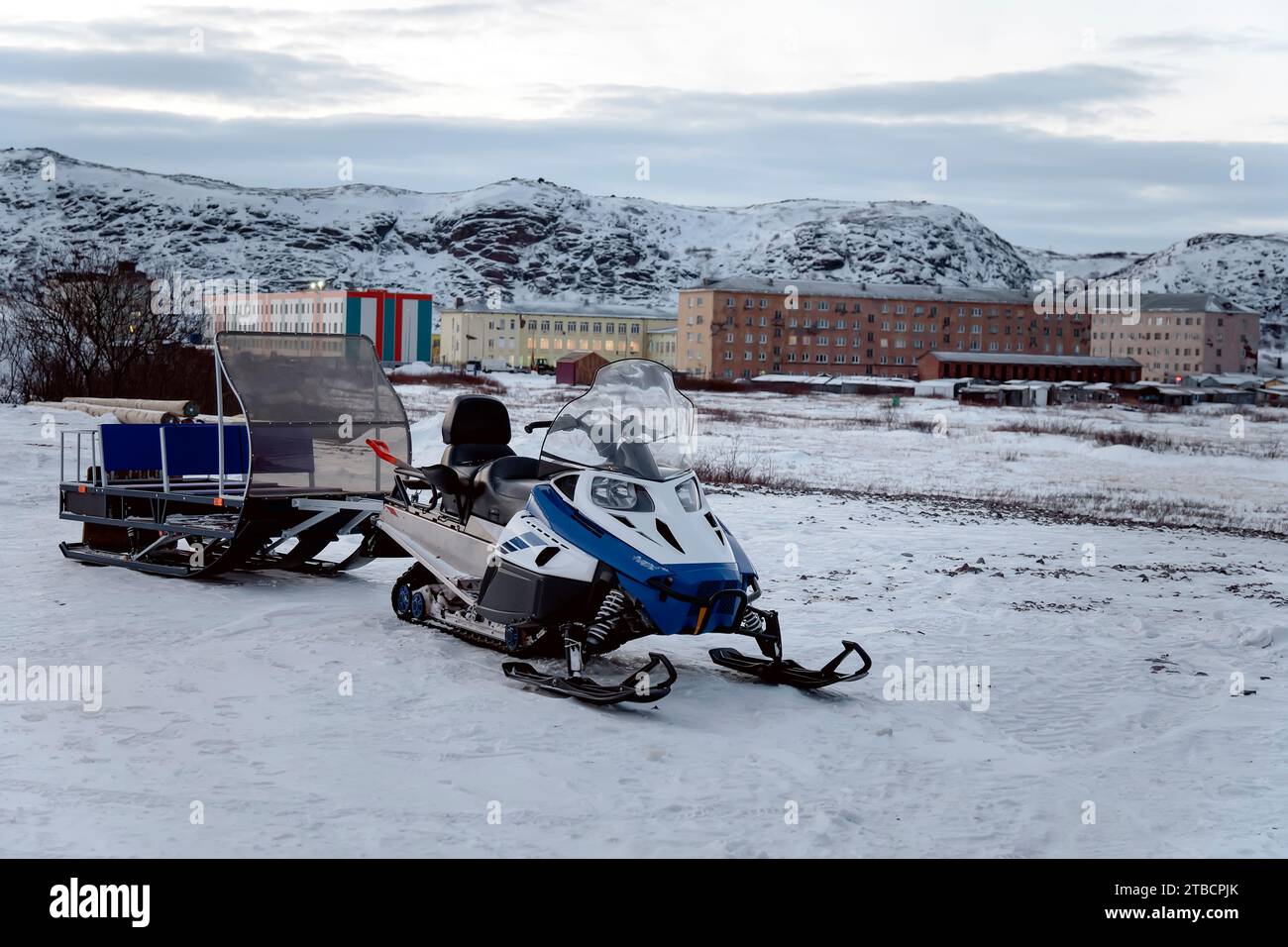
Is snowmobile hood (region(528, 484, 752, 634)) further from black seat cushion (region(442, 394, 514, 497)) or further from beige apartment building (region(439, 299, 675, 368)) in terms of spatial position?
beige apartment building (region(439, 299, 675, 368))

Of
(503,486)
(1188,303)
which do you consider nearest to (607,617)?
(503,486)

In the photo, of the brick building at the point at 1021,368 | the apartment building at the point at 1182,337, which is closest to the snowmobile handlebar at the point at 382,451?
the brick building at the point at 1021,368

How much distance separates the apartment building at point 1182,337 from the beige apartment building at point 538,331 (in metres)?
53.2

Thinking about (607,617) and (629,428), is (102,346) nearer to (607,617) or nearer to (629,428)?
(629,428)

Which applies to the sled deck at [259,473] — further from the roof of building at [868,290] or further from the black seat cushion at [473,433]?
the roof of building at [868,290]

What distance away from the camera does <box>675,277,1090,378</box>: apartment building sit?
135875mm

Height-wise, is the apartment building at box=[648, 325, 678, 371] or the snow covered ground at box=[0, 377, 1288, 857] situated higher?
the apartment building at box=[648, 325, 678, 371]

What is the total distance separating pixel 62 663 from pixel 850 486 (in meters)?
16.2

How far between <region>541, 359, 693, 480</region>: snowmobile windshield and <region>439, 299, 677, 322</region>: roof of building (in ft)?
476

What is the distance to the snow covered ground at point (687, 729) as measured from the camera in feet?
17.5

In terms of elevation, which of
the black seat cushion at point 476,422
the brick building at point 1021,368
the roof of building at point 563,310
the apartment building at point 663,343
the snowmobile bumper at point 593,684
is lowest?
the snowmobile bumper at point 593,684

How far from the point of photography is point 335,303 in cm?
11806

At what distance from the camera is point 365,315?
120375mm

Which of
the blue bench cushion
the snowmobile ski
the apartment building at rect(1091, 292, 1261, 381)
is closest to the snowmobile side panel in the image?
the snowmobile ski
